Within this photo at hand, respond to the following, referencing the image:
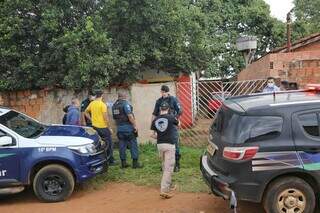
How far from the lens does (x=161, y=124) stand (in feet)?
27.3

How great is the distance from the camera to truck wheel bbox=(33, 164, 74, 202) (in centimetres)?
859

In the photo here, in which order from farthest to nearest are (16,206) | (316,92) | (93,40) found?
(93,40), (16,206), (316,92)

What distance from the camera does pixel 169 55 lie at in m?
14.2

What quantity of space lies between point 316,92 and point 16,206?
212 inches

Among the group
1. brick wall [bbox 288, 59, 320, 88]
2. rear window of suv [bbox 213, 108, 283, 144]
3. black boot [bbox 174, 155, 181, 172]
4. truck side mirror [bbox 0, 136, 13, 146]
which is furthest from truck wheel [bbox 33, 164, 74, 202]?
brick wall [bbox 288, 59, 320, 88]

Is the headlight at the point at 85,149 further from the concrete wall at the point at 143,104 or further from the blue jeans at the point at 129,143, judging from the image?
the concrete wall at the point at 143,104

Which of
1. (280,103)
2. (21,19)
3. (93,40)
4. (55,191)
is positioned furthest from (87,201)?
(21,19)

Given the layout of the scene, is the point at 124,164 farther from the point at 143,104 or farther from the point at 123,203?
the point at 143,104

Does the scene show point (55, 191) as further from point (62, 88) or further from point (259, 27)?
point (259, 27)

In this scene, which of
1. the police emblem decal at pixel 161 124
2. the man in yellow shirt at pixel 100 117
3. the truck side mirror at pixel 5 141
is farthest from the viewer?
the man in yellow shirt at pixel 100 117

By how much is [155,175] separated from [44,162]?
2323mm

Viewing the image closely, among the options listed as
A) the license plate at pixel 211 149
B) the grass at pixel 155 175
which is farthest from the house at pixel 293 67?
the license plate at pixel 211 149

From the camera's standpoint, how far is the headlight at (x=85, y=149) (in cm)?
866

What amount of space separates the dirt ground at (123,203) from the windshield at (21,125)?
121 cm
